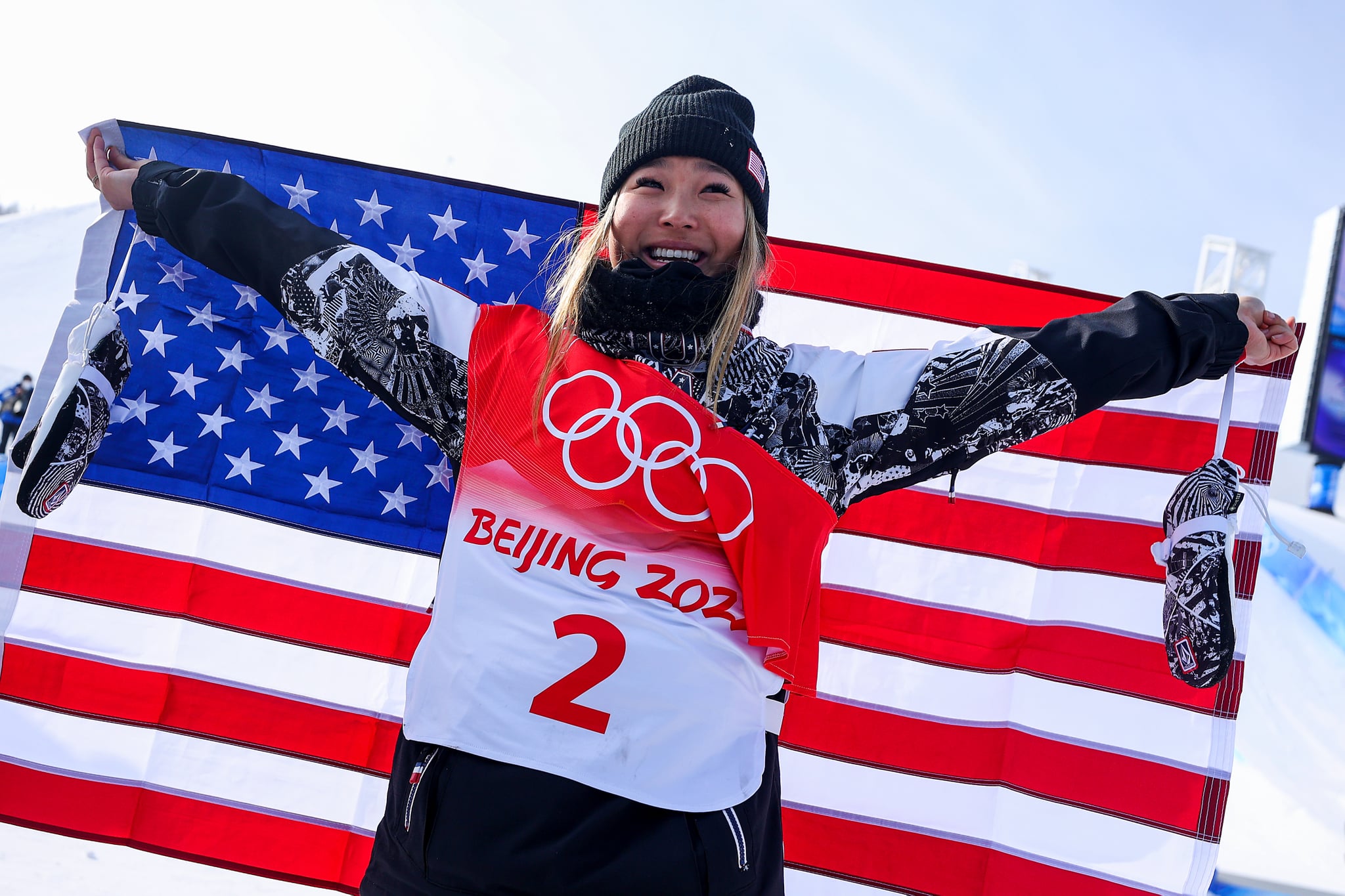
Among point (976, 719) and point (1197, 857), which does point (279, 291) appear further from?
point (1197, 857)

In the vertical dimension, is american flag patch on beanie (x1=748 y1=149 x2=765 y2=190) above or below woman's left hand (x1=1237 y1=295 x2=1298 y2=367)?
above

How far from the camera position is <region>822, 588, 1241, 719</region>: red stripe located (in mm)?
2576

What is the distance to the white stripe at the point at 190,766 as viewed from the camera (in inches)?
105

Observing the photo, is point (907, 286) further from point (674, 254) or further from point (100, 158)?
point (100, 158)

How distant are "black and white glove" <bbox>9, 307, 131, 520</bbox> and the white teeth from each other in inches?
67.2

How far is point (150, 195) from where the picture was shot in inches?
82.3

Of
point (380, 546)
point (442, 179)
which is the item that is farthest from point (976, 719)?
point (442, 179)

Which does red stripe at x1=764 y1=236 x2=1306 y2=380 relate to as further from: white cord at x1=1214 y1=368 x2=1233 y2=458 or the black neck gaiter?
the black neck gaiter

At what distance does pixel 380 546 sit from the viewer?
271 centimetres

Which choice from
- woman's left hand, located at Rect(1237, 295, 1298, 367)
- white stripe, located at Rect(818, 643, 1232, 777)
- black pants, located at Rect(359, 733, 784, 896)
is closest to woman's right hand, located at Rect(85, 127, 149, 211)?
black pants, located at Rect(359, 733, 784, 896)

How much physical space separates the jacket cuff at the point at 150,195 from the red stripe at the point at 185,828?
67.6 inches

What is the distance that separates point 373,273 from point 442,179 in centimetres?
107

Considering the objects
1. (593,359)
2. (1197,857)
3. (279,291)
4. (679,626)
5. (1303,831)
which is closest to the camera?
(679,626)

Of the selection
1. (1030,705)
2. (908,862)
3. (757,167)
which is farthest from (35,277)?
(1030,705)
